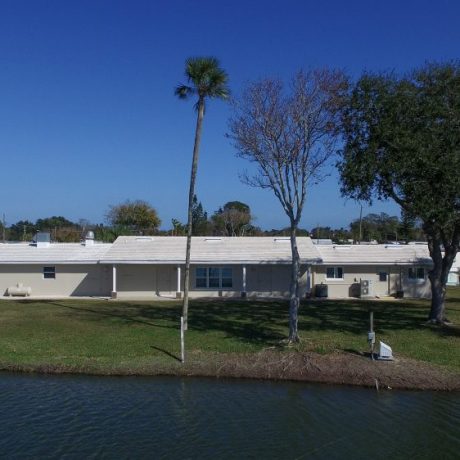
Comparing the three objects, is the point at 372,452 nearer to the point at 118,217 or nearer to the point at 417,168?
the point at 417,168

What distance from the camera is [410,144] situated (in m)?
21.7

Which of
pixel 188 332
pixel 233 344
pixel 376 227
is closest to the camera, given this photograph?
pixel 233 344

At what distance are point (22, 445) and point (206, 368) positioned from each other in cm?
764

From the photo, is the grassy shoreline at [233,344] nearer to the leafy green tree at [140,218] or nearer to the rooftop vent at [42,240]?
the rooftop vent at [42,240]

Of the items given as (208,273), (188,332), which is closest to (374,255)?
(208,273)

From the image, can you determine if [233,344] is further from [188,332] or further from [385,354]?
[385,354]

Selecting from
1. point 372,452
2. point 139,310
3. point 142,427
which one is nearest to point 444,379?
point 372,452

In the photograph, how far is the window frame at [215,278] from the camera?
3844 centimetres

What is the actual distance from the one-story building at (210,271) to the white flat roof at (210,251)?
0.06 metres

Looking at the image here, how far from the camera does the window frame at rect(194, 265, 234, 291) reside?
38.4 m

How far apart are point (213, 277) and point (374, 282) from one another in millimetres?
10365

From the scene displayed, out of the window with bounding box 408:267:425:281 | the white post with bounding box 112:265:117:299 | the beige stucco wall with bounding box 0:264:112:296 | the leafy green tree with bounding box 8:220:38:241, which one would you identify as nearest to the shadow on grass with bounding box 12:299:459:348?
the white post with bounding box 112:265:117:299

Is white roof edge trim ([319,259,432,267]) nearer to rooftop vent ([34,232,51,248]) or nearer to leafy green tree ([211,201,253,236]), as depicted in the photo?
rooftop vent ([34,232,51,248])

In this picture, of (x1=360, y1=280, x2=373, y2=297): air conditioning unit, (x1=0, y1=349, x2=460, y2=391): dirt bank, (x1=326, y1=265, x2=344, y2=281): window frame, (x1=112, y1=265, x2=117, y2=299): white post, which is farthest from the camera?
(x1=326, y1=265, x2=344, y2=281): window frame
